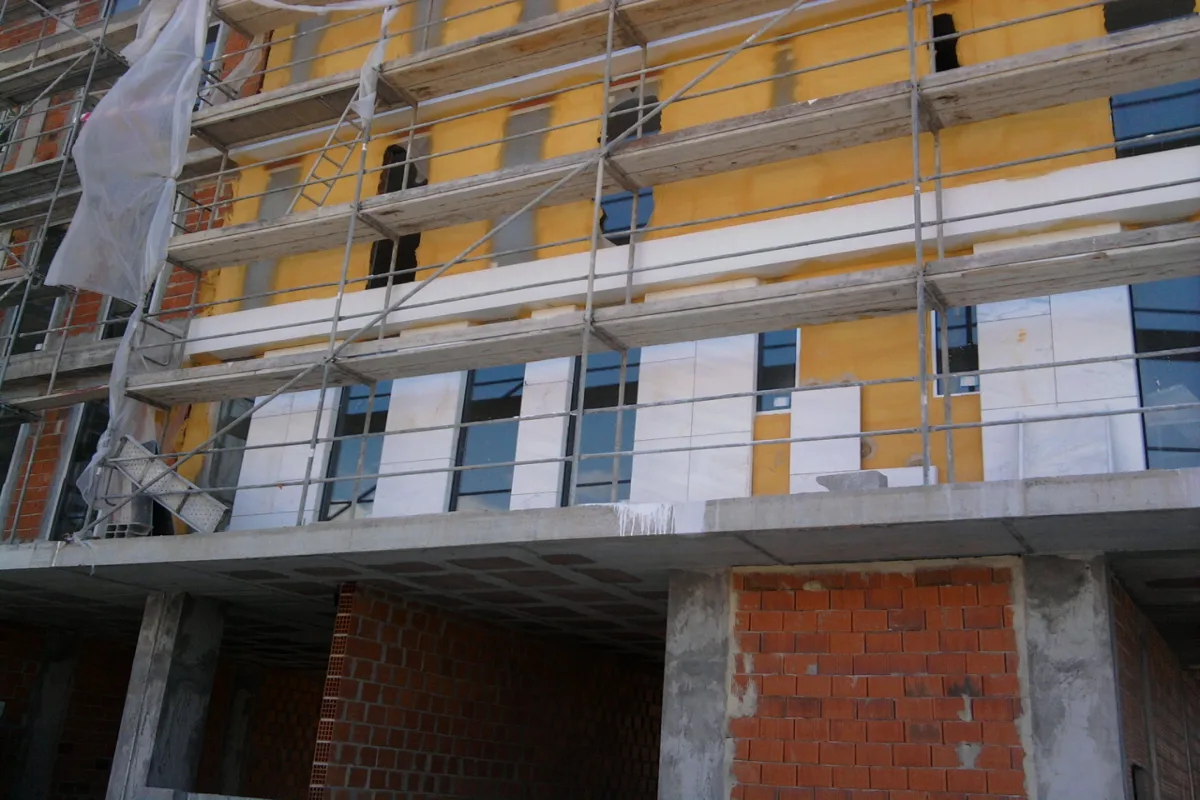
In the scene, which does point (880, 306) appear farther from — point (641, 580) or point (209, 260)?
point (209, 260)

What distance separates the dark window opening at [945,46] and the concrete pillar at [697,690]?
4.90 metres

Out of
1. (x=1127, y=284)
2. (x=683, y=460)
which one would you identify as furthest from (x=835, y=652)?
(x=1127, y=284)

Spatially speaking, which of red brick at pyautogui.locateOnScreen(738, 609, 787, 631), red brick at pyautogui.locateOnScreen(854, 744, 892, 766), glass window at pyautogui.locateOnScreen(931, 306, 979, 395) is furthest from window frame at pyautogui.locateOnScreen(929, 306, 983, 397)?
red brick at pyautogui.locateOnScreen(854, 744, 892, 766)

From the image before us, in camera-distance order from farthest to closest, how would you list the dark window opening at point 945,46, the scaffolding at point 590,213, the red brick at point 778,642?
the dark window opening at point 945,46
the scaffolding at point 590,213
the red brick at point 778,642

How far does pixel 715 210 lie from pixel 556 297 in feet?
5.46

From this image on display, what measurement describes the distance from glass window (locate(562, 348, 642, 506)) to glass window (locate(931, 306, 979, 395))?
8.74 ft

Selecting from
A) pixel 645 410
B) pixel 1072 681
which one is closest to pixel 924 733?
pixel 1072 681

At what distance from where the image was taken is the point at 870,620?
7.82 metres

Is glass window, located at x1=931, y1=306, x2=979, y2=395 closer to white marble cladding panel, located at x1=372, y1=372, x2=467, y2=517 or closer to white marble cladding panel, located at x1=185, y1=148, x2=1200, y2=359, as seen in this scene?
white marble cladding panel, located at x1=185, y1=148, x2=1200, y2=359

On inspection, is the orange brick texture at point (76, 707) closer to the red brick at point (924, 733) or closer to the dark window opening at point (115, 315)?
the dark window opening at point (115, 315)

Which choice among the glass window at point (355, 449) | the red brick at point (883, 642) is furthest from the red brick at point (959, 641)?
the glass window at point (355, 449)

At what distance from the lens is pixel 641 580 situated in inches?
359

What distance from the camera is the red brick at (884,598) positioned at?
25.5 feet

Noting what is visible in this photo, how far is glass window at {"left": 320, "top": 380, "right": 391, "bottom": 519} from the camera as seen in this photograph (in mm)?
11414
